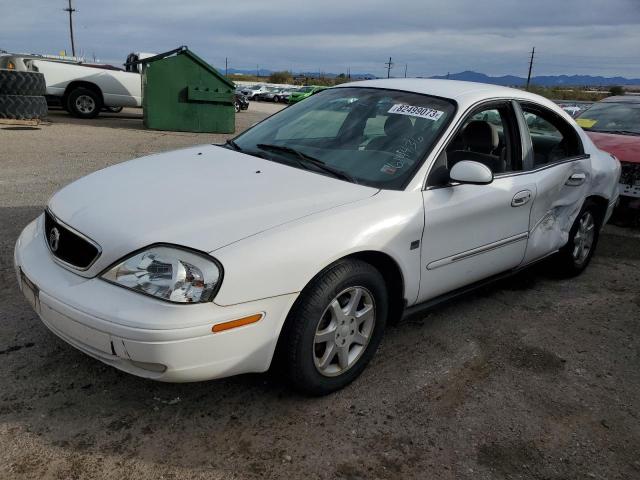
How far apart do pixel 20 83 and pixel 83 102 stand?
3.15 meters

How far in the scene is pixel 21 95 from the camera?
1184cm

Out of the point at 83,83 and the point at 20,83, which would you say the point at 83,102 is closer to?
the point at 83,83

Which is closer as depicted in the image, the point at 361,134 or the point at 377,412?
the point at 377,412

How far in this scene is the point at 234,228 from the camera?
239 centimetres

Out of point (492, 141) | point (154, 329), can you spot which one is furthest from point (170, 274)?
point (492, 141)

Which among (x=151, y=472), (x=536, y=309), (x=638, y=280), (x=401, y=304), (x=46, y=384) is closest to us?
(x=151, y=472)

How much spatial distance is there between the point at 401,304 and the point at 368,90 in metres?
1.62

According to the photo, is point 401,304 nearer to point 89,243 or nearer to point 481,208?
point 481,208

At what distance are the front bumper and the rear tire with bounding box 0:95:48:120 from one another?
36.6 feet

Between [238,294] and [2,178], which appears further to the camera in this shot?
[2,178]

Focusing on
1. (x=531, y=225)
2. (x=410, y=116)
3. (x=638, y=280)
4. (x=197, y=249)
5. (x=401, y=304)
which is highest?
(x=410, y=116)

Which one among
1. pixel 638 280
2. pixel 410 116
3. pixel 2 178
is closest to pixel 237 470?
pixel 410 116

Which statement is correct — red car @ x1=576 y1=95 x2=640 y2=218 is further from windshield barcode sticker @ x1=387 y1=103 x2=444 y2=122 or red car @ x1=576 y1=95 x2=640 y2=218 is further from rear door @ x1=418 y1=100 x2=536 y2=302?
windshield barcode sticker @ x1=387 y1=103 x2=444 y2=122

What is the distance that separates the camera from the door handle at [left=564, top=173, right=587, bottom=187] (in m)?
4.13
